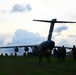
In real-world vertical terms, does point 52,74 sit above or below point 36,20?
below

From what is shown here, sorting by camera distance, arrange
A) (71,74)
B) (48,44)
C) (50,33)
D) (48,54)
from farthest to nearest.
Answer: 1. (50,33)
2. (48,44)
3. (48,54)
4. (71,74)

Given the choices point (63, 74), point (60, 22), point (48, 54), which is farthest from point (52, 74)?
point (60, 22)

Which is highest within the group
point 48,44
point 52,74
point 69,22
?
point 69,22

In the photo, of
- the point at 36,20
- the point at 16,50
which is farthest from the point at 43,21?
the point at 16,50

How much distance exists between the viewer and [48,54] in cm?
4509

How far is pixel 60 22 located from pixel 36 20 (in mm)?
5263

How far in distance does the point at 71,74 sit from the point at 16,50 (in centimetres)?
5188

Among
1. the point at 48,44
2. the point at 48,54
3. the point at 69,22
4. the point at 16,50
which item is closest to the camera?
the point at 48,54

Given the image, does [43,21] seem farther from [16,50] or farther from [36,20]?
[16,50]

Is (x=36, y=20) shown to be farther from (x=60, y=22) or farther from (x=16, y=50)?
(x=16, y=50)

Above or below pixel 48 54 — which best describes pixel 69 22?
above

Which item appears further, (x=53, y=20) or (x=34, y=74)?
(x=53, y=20)

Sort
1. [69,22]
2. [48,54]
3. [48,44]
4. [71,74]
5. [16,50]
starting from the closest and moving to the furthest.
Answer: [71,74]
[48,54]
[69,22]
[48,44]
[16,50]

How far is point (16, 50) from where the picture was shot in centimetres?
7488
